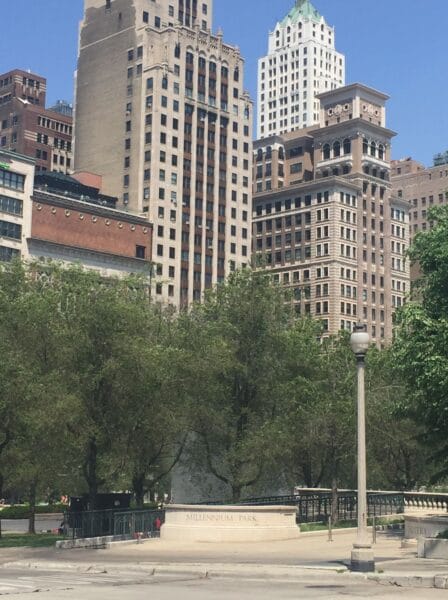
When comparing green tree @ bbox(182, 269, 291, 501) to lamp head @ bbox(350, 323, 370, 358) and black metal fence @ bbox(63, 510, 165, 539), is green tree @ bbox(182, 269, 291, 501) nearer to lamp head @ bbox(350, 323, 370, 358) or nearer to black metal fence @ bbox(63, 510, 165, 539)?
black metal fence @ bbox(63, 510, 165, 539)

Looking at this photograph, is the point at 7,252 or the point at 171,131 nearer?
the point at 7,252

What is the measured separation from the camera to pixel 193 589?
24562 mm

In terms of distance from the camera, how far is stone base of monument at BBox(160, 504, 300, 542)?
40.6 meters

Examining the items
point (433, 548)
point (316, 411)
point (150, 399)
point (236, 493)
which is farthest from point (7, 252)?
point (433, 548)

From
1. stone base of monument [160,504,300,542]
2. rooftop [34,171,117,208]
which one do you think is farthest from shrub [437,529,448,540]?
rooftop [34,171,117,208]

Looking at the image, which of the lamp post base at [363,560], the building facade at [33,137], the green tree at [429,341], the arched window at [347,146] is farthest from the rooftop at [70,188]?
the lamp post base at [363,560]

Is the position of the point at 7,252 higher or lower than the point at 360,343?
higher

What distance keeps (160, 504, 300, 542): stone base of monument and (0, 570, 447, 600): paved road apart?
12.4 m

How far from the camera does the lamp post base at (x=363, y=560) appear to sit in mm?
26391

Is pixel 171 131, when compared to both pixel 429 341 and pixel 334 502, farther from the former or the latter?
pixel 429 341

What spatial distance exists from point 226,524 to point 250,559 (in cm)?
867

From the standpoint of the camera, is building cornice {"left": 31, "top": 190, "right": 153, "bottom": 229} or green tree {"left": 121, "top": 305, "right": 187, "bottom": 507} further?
building cornice {"left": 31, "top": 190, "right": 153, "bottom": 229}

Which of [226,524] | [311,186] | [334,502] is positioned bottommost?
[226,524]

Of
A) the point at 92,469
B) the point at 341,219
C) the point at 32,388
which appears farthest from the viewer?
the point at 341,219
